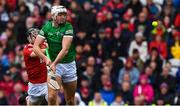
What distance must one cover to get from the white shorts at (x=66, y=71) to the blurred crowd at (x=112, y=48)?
5.62 metres

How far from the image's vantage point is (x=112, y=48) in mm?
26062

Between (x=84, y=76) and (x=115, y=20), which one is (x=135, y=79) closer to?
(x=84, y=76)

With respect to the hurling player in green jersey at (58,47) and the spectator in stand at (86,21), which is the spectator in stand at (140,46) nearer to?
the spectator in stand at (86,21)

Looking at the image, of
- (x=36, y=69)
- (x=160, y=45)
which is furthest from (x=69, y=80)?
(x=160, y=45)

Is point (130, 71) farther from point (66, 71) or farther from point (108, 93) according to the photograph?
point (66, 71)

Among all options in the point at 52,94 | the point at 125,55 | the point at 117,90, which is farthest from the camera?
the point at 125,55

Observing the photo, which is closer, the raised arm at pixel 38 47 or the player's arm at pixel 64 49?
the player's arm at pixel 64 49

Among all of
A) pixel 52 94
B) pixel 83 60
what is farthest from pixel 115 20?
pixel 52 94

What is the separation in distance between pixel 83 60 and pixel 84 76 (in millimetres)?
728

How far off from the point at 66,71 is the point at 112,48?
8665mm

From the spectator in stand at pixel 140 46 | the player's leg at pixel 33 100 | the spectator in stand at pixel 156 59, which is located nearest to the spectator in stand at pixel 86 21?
the spectator in stand at pixel 140 46

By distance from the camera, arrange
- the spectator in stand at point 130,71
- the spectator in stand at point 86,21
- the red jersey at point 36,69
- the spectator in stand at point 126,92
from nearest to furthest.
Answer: the red jersey at point 36,69
the spectator in stand at point 126,92
the spectator in stand at point 130,71
the spectator in stand at point 86,21

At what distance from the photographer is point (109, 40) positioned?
86.1 feet

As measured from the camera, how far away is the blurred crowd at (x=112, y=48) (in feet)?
79.4
